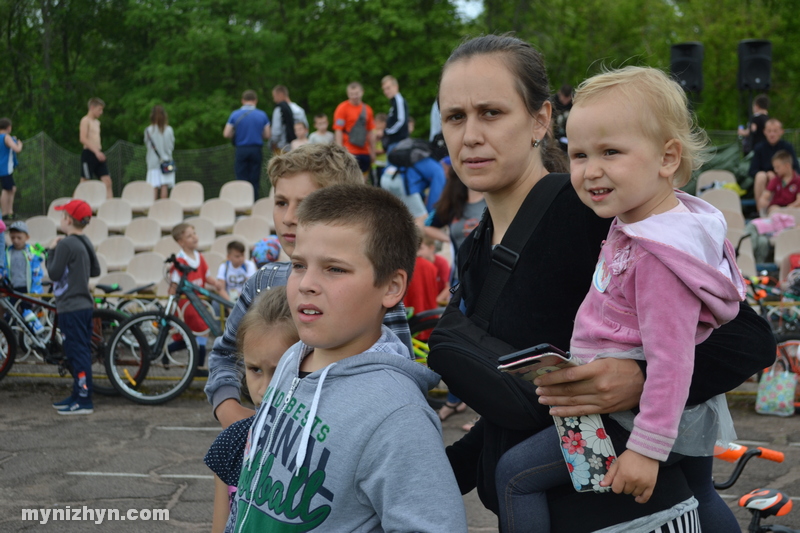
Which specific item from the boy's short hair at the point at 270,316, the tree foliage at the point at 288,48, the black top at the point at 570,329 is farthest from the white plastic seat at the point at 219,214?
the black top at the point at 570,329

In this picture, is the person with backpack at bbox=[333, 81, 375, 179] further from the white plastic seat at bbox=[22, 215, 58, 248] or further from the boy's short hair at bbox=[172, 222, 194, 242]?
the boy's short hair at bbox=[172, 222, 194, 242]

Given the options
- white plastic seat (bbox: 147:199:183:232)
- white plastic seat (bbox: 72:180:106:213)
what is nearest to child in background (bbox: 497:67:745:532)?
white plastic seat (bbox: 147:199:183:232)

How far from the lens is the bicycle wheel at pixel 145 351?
7.29m

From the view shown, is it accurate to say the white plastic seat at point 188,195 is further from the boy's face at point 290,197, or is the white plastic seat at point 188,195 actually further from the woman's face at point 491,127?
the woman's face at point 491,127

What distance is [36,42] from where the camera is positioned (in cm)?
2425

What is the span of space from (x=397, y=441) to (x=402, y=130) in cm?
1229

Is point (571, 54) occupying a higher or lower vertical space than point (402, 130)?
higher

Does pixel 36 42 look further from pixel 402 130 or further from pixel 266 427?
pixel 266 427

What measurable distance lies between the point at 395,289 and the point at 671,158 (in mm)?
633

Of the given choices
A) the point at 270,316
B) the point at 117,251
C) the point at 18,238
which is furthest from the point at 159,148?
the point at 270,316

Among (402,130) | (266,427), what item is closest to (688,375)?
(266,427)

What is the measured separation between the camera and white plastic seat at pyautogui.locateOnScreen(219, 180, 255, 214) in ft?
49.5

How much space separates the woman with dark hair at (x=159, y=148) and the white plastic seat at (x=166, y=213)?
120 centimetres

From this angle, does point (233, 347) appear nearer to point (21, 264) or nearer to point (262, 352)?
point (262, 352)
